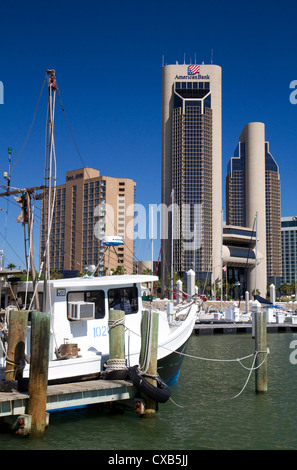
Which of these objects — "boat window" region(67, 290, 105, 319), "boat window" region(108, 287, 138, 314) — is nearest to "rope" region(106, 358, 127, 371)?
"boat window" region(67, 290, 105, 319)

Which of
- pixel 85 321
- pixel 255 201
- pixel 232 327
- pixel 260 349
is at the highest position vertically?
pixel 255 201

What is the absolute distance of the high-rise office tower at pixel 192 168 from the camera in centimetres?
14000

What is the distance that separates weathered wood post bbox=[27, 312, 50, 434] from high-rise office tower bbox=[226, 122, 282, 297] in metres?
144

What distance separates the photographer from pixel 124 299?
15.9 meters

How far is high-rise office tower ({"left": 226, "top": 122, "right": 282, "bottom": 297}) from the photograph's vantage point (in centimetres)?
16050

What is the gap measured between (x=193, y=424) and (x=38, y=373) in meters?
4.75

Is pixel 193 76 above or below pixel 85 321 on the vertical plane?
above

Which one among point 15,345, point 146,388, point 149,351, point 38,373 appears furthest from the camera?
point 149,351

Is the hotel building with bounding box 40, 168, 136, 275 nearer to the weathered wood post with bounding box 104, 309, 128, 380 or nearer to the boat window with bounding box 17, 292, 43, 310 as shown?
the boat window with bounding box 17, 292, 43, 310

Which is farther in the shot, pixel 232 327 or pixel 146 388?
pixel 232 327

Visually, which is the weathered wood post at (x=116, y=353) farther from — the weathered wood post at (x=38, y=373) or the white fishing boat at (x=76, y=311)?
the weathered wood post at (x=38, y=373)

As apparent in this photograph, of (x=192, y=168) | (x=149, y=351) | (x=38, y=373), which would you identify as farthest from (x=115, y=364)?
(x=192, y=168)

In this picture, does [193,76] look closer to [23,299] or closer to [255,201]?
[255,201]
